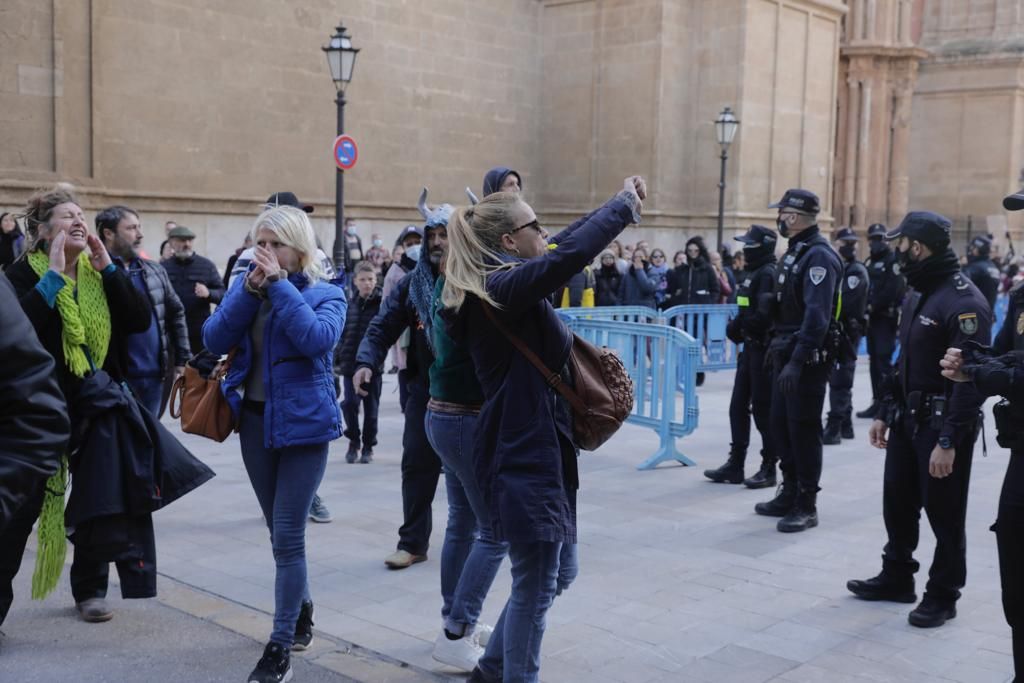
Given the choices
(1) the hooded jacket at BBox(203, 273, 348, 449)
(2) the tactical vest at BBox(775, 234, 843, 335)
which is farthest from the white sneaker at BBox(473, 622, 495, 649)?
(2) the tactical vest at BBox(775, 234, 843, 335)

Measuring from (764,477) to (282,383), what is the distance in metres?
4.87

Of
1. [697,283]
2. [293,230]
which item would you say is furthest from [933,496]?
[697,283]

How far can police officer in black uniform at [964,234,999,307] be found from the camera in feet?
40.5

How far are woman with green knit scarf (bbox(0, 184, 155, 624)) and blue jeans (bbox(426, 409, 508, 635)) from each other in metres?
1.45

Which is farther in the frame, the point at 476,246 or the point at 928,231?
the point at 928,231

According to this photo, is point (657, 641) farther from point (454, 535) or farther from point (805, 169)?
point (805, 169)

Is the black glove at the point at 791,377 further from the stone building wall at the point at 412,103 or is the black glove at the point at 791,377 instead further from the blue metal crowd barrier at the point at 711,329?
the stone building wall at the point at 412,103

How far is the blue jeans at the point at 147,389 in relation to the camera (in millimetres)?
6133

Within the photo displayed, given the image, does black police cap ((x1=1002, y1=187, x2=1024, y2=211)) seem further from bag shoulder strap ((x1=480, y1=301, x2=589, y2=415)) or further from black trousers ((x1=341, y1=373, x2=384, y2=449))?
black trousers ((x1=341, y1=373, x2=384, y2=449))

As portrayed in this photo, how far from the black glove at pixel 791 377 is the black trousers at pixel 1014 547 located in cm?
278

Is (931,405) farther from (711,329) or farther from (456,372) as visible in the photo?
(711,329)

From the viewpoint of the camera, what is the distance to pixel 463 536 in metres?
4.83

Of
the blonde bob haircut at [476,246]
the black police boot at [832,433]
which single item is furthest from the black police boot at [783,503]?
the blonde bob haircut at [476,246]

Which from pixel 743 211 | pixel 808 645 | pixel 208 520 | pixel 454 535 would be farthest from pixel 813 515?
pixel 743 211
